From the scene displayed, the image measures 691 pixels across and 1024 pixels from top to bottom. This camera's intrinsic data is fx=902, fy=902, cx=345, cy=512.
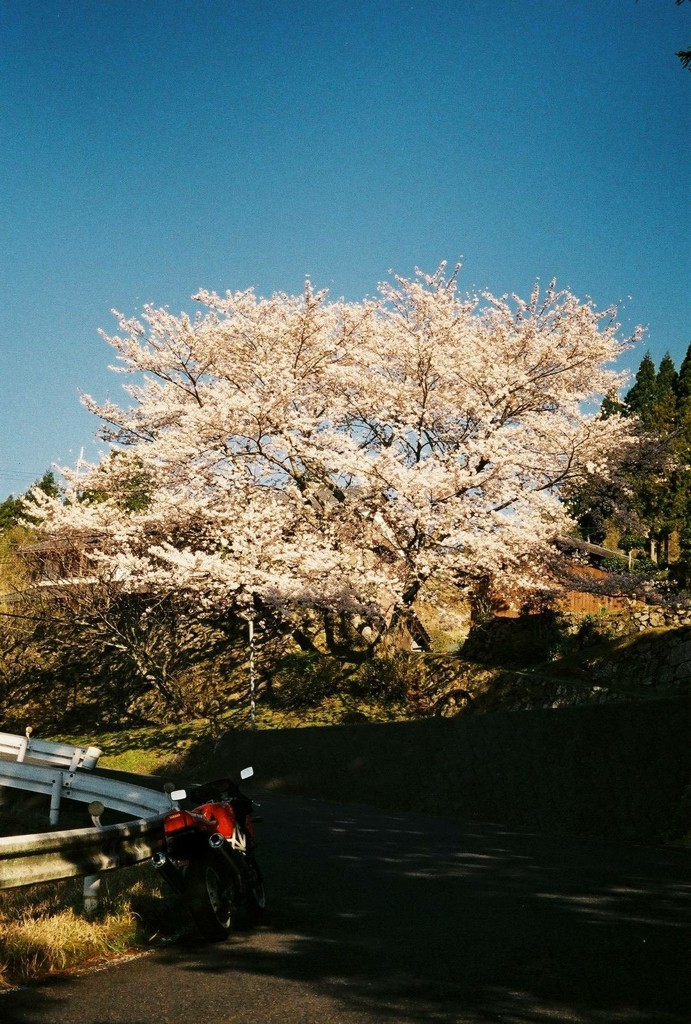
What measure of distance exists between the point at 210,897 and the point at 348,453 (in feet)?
62.0

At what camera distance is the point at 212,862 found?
6094 mm

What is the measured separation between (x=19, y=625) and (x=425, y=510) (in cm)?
2076

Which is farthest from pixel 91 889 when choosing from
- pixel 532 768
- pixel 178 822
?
pixel 532 768

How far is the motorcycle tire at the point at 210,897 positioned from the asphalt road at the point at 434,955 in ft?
0.37

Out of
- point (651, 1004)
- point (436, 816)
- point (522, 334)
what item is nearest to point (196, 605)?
point (522, 334)

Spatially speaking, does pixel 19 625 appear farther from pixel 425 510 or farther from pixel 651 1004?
pixel 651 1004

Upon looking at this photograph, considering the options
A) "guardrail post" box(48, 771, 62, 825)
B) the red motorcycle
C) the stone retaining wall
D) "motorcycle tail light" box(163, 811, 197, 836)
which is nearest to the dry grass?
the red motorcycle

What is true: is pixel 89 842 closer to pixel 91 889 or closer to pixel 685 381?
pixel 91 889

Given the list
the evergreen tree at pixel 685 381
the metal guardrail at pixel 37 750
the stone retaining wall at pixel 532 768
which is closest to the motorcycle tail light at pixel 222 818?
the metal guardrail at pixel 37 750

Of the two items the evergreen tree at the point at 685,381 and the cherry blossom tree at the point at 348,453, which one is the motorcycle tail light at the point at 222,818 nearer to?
the cherry blossom tree at the point at 348,453

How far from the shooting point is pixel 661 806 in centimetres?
997

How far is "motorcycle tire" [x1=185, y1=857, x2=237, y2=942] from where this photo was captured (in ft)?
19.3

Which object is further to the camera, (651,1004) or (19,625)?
(19,625)

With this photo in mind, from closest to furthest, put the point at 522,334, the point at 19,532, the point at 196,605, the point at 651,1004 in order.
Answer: the point at 651,1004 < the point at 522,334 < the point at 196,605 < the point at 19,532
